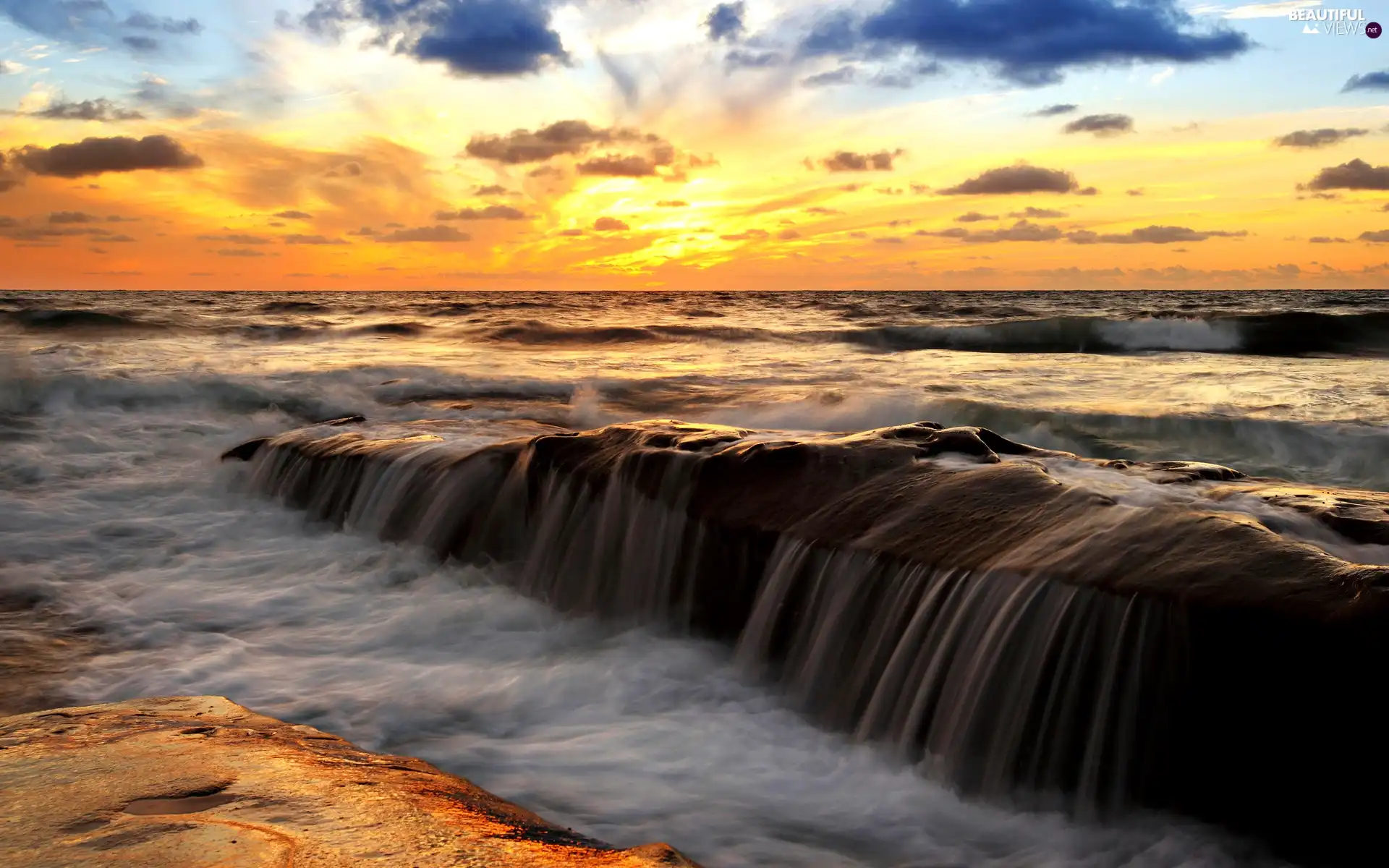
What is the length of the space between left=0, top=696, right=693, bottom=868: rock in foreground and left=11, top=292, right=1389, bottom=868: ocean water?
84 centimetres

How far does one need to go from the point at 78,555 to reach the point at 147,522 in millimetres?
979

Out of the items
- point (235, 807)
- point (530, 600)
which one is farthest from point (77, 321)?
point (235, 807)

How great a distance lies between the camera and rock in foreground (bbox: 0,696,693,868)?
2.05 meters

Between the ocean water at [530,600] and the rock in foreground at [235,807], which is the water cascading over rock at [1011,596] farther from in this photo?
the rock in foreground at [235,807]

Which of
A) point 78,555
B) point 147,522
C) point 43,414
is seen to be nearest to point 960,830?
point 78,555

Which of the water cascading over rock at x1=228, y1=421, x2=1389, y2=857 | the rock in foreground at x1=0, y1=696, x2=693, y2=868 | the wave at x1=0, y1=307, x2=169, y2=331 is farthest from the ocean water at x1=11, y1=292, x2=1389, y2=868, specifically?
the wave at x1=0, y1=307, x2=169, y2=331

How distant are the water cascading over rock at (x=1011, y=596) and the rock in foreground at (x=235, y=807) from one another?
163cm

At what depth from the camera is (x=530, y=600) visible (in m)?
5.60

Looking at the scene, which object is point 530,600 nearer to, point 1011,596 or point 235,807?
point 1011,596

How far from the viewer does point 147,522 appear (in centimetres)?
788

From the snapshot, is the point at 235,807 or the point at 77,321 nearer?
the point at 235,807

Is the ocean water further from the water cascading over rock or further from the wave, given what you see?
the wave

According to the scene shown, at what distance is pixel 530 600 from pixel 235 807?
3278 millimetres

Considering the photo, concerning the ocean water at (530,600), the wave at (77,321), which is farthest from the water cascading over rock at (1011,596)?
the wave at (77,321)
